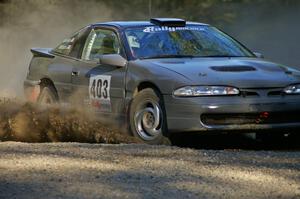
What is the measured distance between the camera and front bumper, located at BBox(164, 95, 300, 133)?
8.84 m

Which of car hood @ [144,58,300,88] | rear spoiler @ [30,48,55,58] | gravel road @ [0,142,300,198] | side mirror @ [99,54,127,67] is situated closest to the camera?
gravel road @ [0,142,300,198]

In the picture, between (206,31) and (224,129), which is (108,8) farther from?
(224,129)

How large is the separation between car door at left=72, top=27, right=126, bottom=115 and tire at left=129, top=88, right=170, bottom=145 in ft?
1.35

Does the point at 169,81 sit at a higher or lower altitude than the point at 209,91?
higher

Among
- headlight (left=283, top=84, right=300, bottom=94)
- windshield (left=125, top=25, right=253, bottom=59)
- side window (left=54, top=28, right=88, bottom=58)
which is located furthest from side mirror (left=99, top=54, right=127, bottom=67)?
headlight (left=283, top=84, right=300, bottom=94)

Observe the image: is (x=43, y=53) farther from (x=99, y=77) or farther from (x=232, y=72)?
(x=232, y=72)

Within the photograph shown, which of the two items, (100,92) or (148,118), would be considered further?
(100,92)

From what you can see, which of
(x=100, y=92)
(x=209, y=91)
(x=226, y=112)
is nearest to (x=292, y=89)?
(x=226, y=112)

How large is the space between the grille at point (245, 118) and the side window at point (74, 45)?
2.99 m

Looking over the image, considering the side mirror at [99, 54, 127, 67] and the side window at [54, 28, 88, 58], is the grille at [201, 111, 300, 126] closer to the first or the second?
the side mirror at [99, 54, 127, 67]

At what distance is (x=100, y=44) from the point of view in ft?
36.0

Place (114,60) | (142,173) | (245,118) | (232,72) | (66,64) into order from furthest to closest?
(66,64)
(114,60)
(232,72)
(245,118)
(142,173)

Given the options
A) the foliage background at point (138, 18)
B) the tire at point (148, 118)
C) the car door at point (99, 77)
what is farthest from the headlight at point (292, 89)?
the foliage background at point (138, 18)

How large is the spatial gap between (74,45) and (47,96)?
2.86ft
